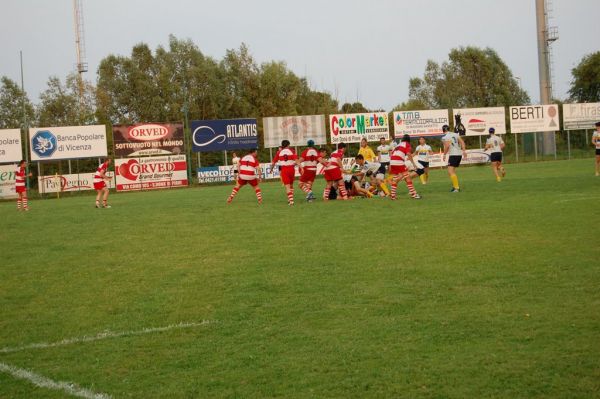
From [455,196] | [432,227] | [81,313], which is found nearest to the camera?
[81,313]

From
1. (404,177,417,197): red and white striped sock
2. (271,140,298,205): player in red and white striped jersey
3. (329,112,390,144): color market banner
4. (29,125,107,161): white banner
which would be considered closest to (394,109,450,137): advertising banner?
(329,112,390,144): color market banner

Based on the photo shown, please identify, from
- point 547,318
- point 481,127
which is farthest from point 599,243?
point 481,127

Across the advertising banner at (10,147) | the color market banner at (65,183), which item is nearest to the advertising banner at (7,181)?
the advertising banner at (10,147)

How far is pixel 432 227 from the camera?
1290cm

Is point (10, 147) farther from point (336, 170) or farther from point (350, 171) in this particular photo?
point (336, 170)

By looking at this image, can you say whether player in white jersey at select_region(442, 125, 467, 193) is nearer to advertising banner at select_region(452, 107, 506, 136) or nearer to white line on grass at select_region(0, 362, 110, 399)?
white line on grass at select_region(0, 362, 110, 399)

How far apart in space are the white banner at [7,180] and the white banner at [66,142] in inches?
57.0

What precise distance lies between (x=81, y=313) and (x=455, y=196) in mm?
14120

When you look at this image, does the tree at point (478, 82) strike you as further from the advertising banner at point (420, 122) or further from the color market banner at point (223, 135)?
the color market banner at point (223, 135)

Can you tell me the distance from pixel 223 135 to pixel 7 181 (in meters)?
13.1

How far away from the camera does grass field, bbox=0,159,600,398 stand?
16.6 ft

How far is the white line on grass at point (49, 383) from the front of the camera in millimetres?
4930

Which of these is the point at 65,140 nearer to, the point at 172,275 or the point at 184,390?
the point at 172,275

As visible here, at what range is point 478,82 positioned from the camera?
73.4 meters
